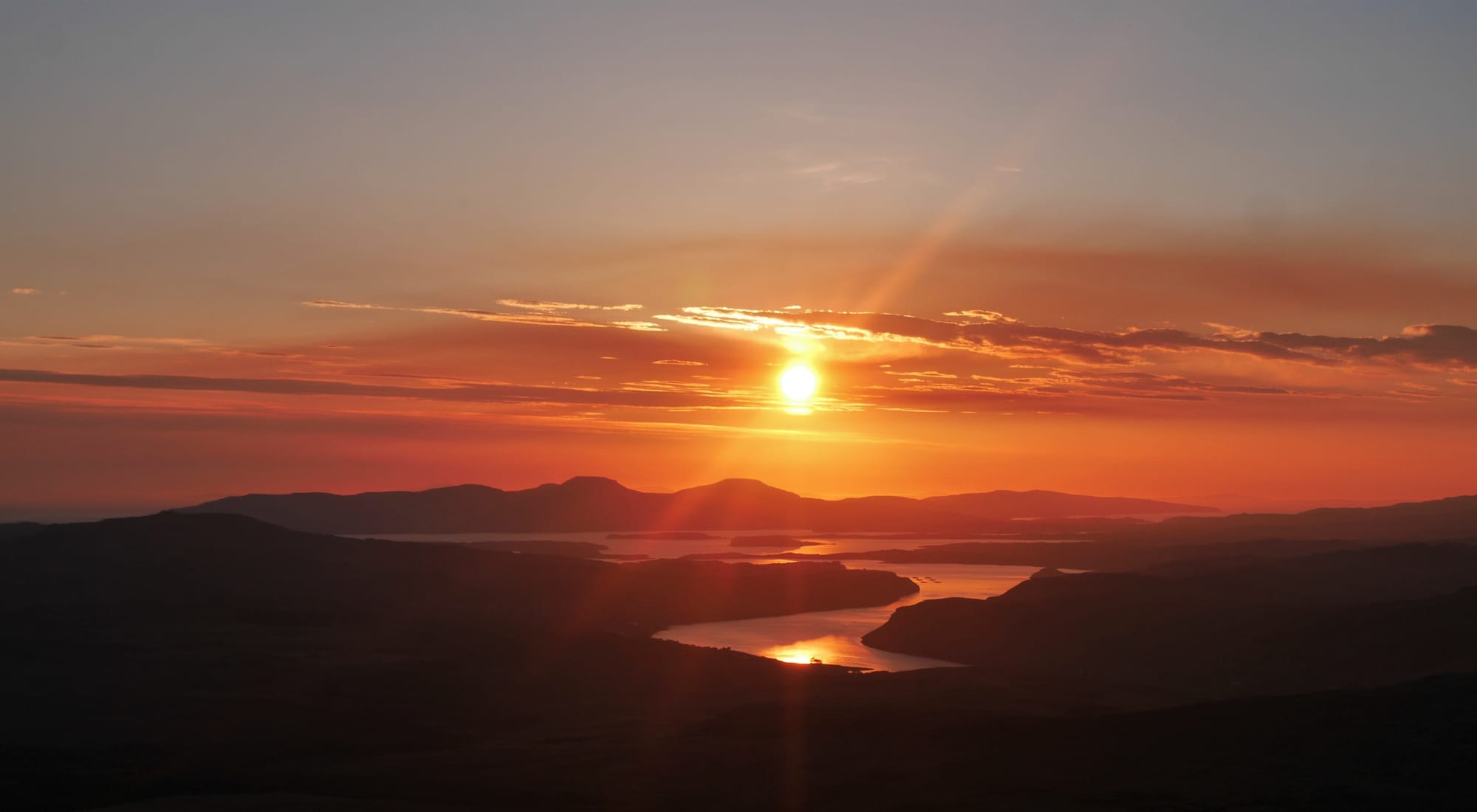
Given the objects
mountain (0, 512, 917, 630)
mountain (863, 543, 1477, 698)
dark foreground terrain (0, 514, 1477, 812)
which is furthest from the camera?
mountain (0, 512, 917, 630)

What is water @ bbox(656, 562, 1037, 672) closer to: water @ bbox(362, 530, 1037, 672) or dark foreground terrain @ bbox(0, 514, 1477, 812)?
water @ bbox(362, 530, 1037, 672)

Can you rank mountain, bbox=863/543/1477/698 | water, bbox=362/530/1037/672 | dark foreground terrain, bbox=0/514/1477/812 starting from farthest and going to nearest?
1. water, bbox=362/530/1037/672
2. mountain, bbox=863/543/1477/698
3. dark foreground terrain, bbox=0/514/1477/812

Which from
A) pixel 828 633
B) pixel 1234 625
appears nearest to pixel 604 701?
pixel 828 633

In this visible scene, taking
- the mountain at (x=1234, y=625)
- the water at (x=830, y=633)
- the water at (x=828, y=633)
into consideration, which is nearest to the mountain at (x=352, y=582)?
the water at (x=830, y=633)

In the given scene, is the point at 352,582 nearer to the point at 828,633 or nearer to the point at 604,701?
the point at 828,633

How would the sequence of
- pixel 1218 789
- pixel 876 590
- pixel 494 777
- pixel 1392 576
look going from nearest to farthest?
pixel 1218 789, pixel 494 777, pixel 1392 576, pixel 876 590

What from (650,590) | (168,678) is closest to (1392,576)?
(650,590)

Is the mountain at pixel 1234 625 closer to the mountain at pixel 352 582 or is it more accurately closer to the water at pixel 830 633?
the water at pixel 830 633

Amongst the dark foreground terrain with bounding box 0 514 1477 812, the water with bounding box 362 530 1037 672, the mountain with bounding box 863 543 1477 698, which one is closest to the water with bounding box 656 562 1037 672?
the water with bounding box 362 530 1037 672

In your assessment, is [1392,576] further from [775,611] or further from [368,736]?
[368,736]
